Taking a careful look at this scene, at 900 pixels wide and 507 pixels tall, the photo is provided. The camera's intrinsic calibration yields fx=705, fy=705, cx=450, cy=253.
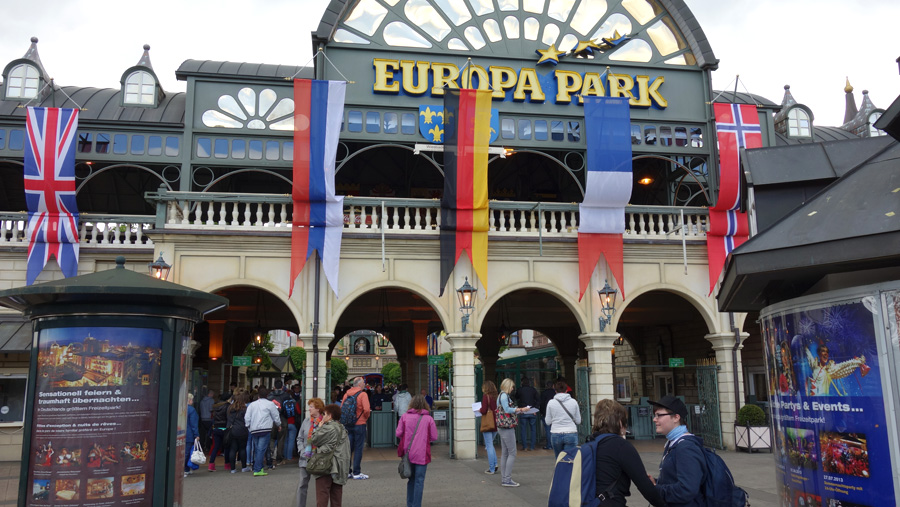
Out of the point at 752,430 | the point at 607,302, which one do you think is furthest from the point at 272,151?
the point at 752,430

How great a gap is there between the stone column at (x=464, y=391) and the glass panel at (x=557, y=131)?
6.53 meters

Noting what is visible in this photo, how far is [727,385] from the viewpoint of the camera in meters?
18.3

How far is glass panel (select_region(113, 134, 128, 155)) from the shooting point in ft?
64.0

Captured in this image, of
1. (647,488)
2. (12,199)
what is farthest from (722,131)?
(12,199)

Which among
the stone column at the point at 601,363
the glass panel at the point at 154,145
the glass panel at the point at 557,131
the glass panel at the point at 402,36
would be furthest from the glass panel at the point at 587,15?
the glass panel at the point at 154,145

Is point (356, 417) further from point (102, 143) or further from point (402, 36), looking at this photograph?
point (102, 143)

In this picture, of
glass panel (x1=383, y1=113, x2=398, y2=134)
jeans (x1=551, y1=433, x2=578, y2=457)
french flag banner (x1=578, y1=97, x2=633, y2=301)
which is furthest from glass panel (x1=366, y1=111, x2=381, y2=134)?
jeans (x1=551, y1=433, x2=578, y2=457)

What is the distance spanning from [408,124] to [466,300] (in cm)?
585

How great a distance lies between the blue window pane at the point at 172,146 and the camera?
63.6ft

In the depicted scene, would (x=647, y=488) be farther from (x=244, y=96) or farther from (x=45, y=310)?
(x=244, y=96)

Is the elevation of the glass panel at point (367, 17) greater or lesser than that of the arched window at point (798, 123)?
greater

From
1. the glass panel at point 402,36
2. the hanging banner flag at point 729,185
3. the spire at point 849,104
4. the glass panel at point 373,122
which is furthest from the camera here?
the spire at point 849,104

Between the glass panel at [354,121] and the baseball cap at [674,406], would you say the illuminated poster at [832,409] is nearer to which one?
the baseball cap at [674,406]

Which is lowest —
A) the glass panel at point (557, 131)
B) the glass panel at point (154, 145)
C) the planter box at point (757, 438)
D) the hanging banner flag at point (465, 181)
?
the planter box at point (757, 438)
